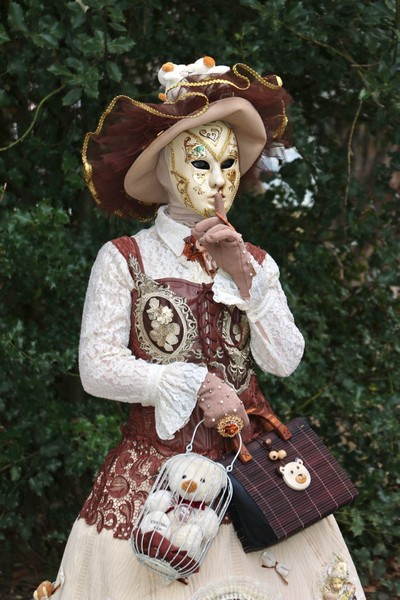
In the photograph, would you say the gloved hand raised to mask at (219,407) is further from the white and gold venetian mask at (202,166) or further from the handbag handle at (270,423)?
the white and gold venetian mask at (202,166)

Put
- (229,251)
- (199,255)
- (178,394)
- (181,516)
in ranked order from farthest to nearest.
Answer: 1. (199,255)
2. (229,251)
3. (178,394)
4. (181,516)

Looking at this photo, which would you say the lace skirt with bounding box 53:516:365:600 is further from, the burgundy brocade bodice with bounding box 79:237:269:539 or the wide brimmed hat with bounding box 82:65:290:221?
the wide brimmed hat with bounding box 82:65:290:221

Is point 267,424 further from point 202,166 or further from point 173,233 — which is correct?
point 202,166

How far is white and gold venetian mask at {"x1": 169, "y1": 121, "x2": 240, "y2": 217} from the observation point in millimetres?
3203

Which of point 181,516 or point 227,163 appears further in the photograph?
point 227,163

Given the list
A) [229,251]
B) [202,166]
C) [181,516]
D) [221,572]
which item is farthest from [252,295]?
[221,572]

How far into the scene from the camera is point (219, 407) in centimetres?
301

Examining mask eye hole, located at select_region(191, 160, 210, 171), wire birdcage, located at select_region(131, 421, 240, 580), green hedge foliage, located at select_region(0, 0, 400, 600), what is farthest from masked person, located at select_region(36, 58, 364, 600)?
green hedge foliage, located at select_region(0, 0, 400, 600)

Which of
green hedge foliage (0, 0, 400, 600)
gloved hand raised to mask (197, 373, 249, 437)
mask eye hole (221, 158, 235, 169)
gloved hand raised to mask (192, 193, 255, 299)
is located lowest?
green hedge foliage (0, 0, 400, 600)

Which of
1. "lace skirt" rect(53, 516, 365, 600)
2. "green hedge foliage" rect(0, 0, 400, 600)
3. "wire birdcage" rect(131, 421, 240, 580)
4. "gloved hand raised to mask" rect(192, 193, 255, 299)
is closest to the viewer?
"wire birdcage" rect(131, 421, 240, 580)

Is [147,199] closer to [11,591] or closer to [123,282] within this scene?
[123,282]

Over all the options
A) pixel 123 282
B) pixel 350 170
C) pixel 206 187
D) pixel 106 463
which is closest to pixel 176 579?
pixel 106 463

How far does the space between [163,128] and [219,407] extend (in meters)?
0.80

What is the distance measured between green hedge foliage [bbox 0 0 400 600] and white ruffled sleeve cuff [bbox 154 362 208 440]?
1.26m
